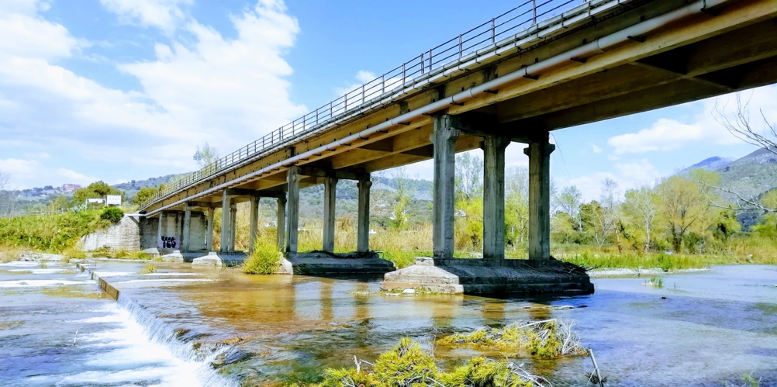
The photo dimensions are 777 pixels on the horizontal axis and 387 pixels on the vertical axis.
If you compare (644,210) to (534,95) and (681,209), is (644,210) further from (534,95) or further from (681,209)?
(534,95)

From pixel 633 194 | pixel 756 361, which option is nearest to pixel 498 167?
pixel 756 361

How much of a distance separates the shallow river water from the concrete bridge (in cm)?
534

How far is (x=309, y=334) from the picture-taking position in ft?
30.1

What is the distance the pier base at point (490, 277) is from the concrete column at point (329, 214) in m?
15.9

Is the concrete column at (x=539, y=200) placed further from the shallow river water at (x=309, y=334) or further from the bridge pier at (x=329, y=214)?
the bridge pier at (x=329, y=214)

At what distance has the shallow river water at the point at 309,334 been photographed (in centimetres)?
705

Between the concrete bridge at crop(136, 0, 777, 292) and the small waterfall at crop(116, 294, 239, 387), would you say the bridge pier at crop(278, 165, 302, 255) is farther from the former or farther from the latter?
the small waterfall at crop(116, 294, 239, 387)

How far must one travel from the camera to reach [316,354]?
742 cm

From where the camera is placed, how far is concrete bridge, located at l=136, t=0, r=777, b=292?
13844mm

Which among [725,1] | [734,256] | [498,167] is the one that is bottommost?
[734,256]

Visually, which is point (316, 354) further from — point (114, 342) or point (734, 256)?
point (734, 256)

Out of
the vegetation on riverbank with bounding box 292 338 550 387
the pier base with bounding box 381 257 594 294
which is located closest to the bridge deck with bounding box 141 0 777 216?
the pier base with bounding box 381 257 594 294

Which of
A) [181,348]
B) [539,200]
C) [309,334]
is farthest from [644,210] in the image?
[181,348]

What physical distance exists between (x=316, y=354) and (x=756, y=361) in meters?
6.11
